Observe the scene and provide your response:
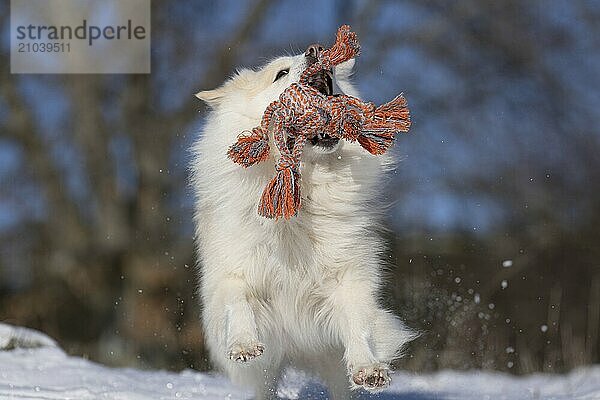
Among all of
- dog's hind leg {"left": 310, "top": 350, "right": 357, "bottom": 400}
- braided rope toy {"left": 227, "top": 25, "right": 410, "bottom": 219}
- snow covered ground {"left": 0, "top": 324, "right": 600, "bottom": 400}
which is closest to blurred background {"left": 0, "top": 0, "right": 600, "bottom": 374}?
snow covered ground {"left": 0, "top": 324, "right": 600, "bottom": 400}

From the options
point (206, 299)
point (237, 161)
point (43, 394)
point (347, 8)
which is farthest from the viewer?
point (347, 8)

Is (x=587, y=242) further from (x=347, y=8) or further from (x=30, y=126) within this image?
(x=30, y=126)

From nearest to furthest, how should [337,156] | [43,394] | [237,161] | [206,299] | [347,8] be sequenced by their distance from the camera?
[237,161]
[337,156]
[206,299]
[43,394]
[347,8]

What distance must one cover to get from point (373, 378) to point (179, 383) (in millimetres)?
1976

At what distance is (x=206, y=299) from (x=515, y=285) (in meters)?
2.34

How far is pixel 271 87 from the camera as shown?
2.49 meters

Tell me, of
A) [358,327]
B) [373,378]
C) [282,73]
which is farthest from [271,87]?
[373,378]

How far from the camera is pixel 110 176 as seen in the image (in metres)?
4.81

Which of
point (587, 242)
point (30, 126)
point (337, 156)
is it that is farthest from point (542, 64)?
point (30, 126)

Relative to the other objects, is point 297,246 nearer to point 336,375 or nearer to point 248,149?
point 248,149

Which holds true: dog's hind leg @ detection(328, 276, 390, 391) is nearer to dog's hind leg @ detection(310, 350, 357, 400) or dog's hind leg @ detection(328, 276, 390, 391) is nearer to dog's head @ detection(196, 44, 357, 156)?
dog's hind leg @ detection(310, 350, 357, 400)

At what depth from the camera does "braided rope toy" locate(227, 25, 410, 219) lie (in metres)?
2.27

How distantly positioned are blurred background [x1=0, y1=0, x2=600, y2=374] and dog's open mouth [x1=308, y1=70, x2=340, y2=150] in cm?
190

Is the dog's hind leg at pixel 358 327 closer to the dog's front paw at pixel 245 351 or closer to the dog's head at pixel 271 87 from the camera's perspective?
the dog's front paw at pixel 245 351
